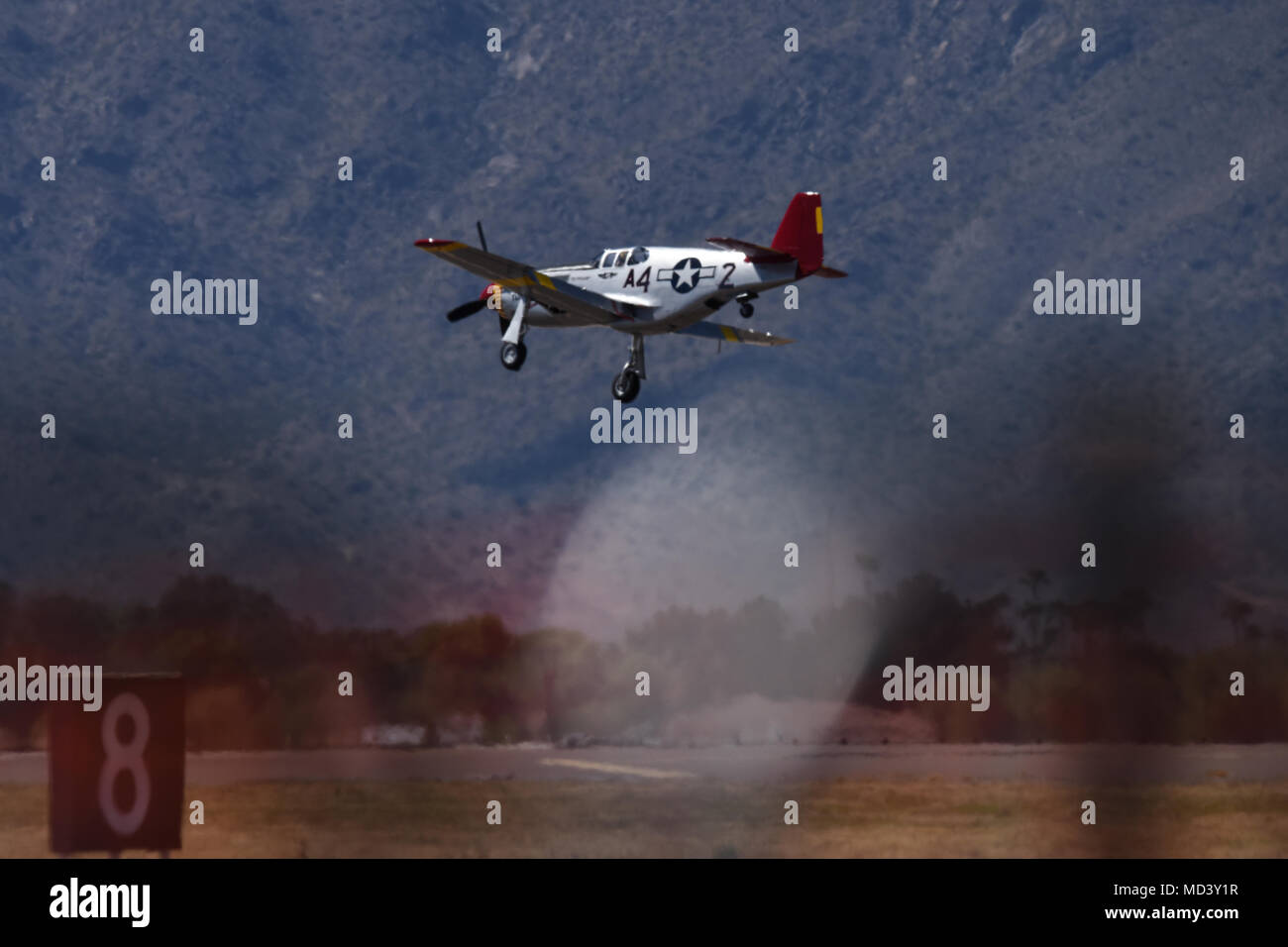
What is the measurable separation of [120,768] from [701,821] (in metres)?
20.8

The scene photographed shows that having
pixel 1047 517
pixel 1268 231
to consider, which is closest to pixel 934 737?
pixel 1047 517

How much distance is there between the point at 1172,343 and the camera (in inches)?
7013

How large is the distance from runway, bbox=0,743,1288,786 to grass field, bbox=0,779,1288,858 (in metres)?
2.00

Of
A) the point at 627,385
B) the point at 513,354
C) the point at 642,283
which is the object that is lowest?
the point at 627,385

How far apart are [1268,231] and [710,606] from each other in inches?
4277

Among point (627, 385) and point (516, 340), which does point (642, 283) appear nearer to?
point (627, 385)

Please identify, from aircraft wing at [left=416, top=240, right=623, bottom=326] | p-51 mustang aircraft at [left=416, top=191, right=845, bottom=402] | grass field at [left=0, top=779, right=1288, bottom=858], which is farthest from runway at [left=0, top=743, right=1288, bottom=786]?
aircraft wing at [left=416, top=240, right=623, bottom=326]

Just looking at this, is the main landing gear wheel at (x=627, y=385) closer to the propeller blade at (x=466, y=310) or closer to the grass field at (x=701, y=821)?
the propeller blade at (x=466, y=310)

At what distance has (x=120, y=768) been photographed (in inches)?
2170

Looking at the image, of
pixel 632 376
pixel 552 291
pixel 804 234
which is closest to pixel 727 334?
pixel 632 376

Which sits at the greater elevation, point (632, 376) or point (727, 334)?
point (727, 334)

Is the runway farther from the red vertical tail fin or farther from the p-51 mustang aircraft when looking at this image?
the red vertical tail fin
